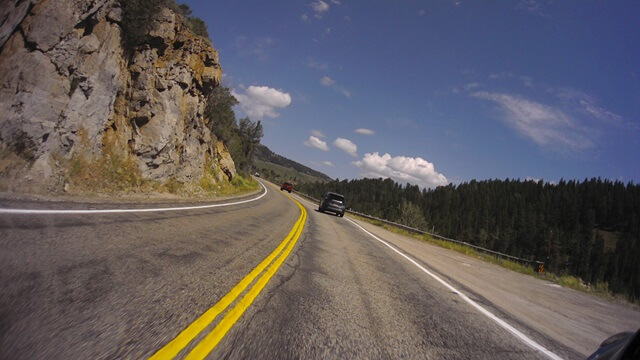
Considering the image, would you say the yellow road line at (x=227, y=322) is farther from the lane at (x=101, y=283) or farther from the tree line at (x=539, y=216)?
the tree line at (x=539, y=216)

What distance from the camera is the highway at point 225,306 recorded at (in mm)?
2680

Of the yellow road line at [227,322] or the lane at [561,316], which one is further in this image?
the lane at [561,316]

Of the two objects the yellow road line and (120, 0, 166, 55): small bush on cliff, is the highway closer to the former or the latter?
the yellow road line

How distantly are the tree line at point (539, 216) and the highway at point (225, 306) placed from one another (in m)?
66.7

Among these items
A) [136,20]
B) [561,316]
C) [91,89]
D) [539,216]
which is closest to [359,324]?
[561,316]

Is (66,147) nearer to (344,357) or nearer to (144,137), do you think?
(144,137)

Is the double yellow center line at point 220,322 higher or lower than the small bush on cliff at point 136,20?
lower

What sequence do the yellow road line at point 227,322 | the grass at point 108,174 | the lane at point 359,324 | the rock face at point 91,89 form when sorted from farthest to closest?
the grass at point 108,174 → the rock face at point 91,89 → the lane at point 359,324 → the yellow road line at point 227,322

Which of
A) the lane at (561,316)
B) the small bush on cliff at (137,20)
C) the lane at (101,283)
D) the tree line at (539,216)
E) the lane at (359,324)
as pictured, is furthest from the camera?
the tree line at (539,216)

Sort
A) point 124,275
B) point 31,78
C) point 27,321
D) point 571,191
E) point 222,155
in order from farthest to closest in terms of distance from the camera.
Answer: point 571,191 < point 222,155 < point 31,78 < point 124,275 < point 27,321

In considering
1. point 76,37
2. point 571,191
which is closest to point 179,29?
point 76,37

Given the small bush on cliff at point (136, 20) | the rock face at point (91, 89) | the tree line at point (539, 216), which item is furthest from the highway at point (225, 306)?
the tree line at point (539, 216)

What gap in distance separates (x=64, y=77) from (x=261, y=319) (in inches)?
505

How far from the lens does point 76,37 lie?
12.4 meters
